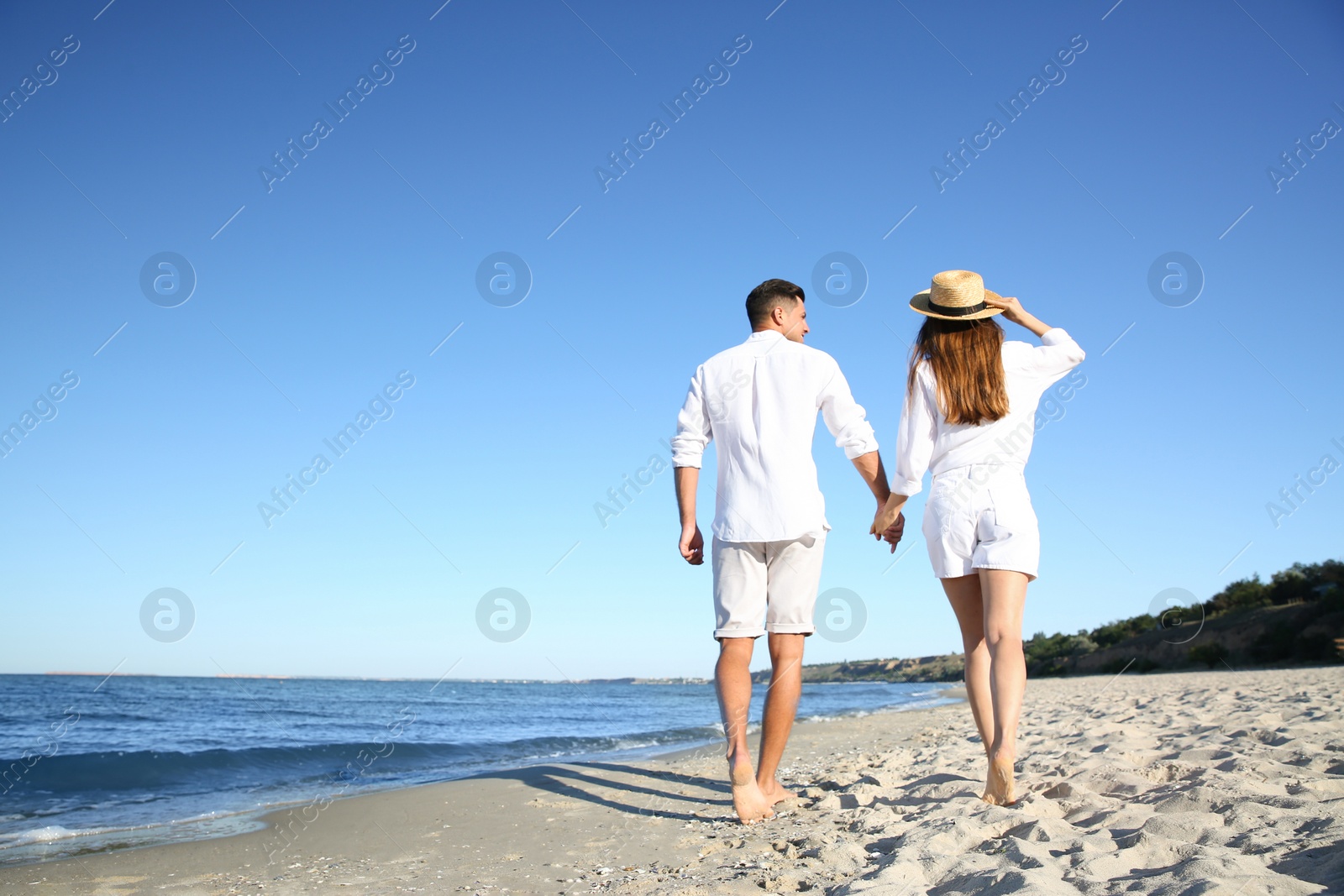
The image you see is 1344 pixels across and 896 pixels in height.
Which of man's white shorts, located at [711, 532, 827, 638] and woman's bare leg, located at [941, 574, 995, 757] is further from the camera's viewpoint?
man's white shorts, located at [711, 532, 827, 638]

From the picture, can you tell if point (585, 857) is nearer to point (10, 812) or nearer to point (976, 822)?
point (976, 822)

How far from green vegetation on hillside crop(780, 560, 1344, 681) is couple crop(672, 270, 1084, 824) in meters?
15.9

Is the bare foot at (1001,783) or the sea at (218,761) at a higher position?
the bare foot at (1001,783)

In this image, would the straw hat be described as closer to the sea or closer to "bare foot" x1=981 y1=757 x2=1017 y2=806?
"bare foot" x1=981 y1=757 x2=1017 y2=806

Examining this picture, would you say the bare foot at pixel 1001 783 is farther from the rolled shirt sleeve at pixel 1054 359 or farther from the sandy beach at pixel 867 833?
the rolled shirt sleeve at pixel 1054 359

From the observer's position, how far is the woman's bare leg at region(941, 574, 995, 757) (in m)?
2.92

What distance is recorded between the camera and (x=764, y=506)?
3162 millimetres

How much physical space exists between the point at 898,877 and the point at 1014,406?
1.74 m

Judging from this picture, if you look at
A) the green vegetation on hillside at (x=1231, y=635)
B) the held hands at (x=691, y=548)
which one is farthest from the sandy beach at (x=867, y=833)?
the green vegetation on hillside at (x=1231, y=635)

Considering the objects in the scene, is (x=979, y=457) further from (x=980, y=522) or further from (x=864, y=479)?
(x=864, y=479)

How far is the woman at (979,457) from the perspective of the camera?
8.99 ft

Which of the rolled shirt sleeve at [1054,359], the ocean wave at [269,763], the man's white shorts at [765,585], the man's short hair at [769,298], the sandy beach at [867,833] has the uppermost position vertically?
the man's short hair at [769,298]

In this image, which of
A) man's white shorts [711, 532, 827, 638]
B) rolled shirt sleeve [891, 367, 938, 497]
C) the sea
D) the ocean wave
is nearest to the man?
man's white shorts [711, 532, 827, 638]

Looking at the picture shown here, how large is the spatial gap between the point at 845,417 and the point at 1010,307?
2.59ft
